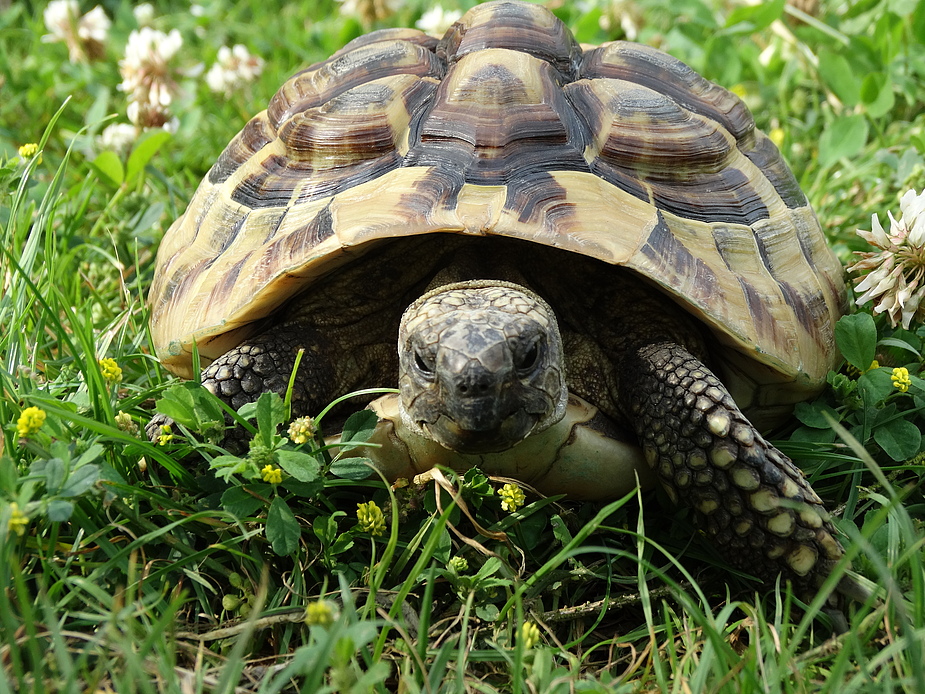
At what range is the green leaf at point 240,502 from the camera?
1.84 meters

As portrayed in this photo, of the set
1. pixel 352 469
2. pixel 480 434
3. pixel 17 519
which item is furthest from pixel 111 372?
pixel 480 434

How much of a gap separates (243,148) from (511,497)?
1.60 metres

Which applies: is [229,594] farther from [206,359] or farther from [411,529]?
[206,359]

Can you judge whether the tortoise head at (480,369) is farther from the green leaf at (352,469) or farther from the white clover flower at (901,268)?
the white clover flower at (901,268)

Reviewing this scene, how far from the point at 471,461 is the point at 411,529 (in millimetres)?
226

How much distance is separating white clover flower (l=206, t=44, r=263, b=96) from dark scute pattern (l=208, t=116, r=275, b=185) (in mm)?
1908

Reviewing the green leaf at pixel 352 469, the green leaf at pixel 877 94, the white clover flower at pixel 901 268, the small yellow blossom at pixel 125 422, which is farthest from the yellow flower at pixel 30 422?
the green leaf at pixel 877 94

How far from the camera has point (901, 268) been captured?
2480mm

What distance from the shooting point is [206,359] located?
250 cm

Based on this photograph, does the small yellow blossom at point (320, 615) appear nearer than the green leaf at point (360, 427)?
Yes

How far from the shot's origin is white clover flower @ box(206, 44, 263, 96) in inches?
179

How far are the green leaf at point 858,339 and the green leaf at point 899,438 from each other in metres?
0.20

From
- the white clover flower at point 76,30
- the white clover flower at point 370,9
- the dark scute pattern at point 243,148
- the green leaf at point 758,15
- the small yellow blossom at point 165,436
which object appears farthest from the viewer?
the white clover flower at point 370,9

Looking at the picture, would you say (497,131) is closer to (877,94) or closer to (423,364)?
(423,364)
